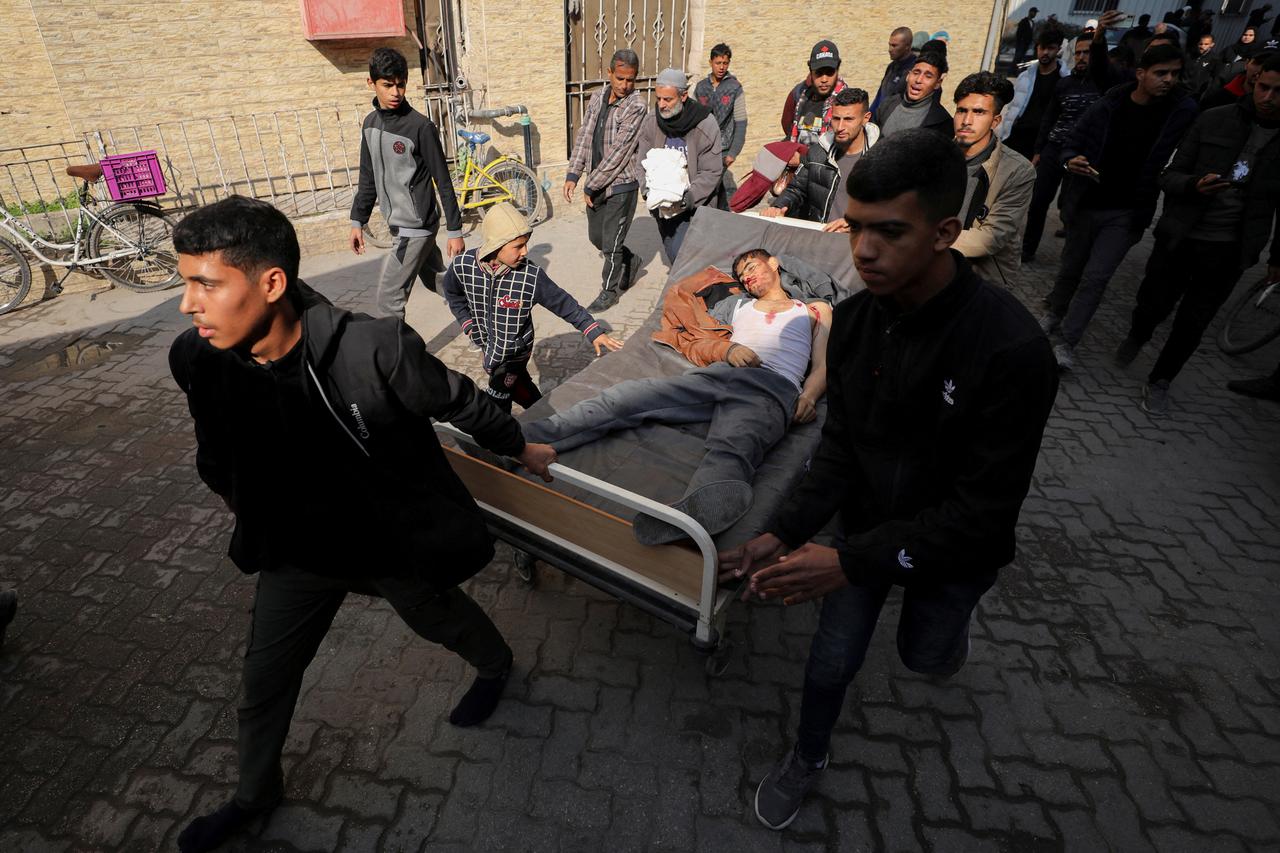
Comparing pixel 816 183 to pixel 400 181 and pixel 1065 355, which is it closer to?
pixel 1065 355

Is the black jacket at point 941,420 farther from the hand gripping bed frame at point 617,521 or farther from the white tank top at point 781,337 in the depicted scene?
the white tank top at point 781,337

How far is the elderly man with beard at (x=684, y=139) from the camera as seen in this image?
6.27 metres

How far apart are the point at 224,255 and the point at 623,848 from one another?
8.02 feet

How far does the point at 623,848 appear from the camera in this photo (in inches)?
104

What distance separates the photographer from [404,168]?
5434 millimetres

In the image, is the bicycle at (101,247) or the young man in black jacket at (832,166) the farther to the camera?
the bicycle at (101,247)

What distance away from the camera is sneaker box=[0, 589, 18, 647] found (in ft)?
11.0

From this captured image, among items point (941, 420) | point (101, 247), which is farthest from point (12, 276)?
point (941, 420)

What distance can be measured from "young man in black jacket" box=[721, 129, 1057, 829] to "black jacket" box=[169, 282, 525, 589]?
3.55 feet

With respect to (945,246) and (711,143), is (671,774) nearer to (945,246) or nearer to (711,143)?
(945,246)

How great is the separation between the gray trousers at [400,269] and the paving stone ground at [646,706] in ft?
6.87

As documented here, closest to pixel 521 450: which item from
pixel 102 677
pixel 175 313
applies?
pixel 102 677

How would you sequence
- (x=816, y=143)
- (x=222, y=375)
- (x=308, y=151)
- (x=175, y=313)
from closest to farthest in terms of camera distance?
(x=222, y=375), (x=816, y=143), (x=175, y=313), (x=308, y=151)

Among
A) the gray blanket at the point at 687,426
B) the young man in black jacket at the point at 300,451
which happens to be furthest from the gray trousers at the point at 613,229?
the young man in black jacket at the point at 300,451
